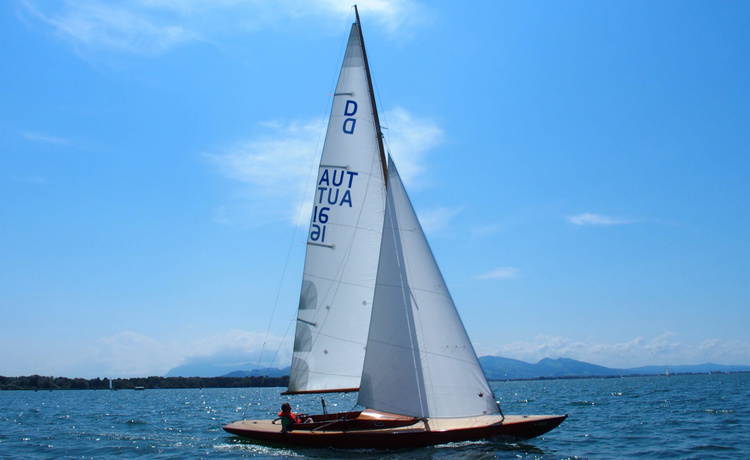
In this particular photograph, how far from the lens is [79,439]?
21.7 metres

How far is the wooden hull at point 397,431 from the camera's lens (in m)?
14.8

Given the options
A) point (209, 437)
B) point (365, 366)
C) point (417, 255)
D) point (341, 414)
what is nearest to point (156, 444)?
point (209, 437)

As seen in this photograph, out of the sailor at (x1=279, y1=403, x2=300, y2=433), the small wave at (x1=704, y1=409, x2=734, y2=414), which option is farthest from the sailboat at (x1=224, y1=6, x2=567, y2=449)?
the small wave at (x1=704, y1=409, x2=734, y2=414)

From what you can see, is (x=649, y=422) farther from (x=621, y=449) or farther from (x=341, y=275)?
(x=341, y=275)

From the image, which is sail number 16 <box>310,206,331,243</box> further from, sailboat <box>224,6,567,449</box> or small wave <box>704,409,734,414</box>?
small wave <box>704,409,734,414</box>

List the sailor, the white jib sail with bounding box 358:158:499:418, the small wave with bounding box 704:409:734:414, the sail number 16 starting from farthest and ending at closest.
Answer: the small wave with bounding box 704:409:734:414
the sail number 16
the sailor
the white jib sail with bounding box 358:158:499:418

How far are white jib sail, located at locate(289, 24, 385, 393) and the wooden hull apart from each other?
4.39ft

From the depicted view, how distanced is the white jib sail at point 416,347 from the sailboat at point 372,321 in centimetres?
3

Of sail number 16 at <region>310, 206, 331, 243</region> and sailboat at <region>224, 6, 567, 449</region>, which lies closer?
sailboat at <region>224, 6, 567, 449</region>

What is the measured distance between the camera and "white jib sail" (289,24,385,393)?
1717cm

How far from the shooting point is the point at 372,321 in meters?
15.8

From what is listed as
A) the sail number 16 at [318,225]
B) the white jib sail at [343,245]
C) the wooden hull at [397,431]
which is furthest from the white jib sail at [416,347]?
the sail number 16 at [318,225]

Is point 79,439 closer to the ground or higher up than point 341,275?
closer to the ground

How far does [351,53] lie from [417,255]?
7.17m
